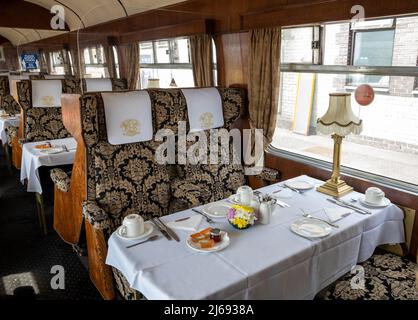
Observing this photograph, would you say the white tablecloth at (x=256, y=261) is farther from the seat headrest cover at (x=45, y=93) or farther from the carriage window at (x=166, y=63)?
the seat headrest cover at (x=45, y=93)

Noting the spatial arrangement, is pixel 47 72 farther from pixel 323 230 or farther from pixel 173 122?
pixel 323 230

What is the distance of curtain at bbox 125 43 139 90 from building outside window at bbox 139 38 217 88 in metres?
0.08

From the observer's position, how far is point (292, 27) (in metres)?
2.76

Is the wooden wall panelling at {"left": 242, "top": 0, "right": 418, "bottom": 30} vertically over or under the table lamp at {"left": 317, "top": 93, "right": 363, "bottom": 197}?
over

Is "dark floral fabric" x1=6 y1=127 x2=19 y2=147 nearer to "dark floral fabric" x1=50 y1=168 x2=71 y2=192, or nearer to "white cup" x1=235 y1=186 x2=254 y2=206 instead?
"dark floral fabric" x1=50 y1=168 x2=71 y2=192

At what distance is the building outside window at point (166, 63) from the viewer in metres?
4.23

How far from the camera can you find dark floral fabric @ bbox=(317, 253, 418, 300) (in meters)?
1.73

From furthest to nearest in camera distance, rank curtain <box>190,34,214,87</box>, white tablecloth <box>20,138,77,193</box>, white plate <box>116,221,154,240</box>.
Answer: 1. curtain <box>190,34,214,87</box>
2. white tablecloth <box>20,138,77,193</box>
3. white plate <box>116,221,154,240</box>

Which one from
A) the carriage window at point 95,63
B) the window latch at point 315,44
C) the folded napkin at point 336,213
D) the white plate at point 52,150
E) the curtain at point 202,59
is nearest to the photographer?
the folded napkin at point 336,213

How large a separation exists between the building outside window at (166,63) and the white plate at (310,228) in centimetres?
231

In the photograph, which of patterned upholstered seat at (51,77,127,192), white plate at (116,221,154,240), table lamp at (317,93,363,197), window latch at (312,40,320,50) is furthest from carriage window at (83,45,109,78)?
white plate at (116,221,154,240)

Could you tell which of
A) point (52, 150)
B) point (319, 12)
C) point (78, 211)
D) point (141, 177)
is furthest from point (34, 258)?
point (319, 12)

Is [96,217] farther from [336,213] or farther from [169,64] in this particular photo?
[169,64]

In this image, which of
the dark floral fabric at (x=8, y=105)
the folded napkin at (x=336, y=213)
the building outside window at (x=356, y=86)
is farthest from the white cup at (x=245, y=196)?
the dark floral fabric at (x=8, y=105)
